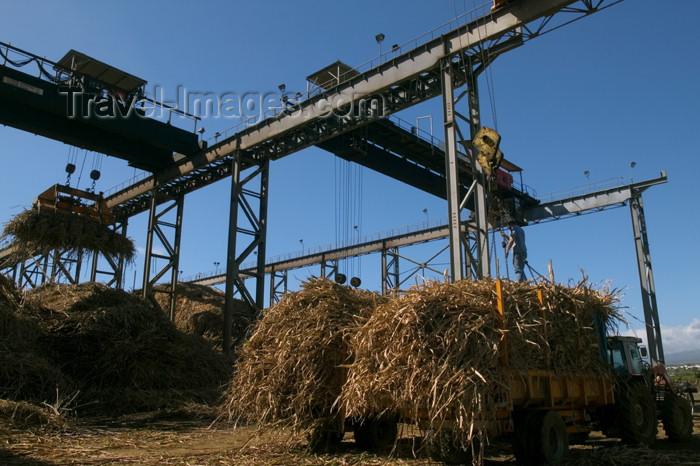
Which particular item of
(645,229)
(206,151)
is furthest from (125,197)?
(645,229)

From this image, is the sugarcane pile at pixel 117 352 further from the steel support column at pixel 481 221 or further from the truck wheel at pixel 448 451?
the truck wheel at pixel 448 451

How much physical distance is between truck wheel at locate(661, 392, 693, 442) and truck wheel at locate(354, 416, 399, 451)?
21.7ft

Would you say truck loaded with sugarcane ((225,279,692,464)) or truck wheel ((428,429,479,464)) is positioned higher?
truck loaded with sugarcane ((225,279,692,464))

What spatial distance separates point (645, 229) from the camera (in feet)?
95.9

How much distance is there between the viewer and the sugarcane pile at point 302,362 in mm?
8352

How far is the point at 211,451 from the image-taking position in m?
9.05

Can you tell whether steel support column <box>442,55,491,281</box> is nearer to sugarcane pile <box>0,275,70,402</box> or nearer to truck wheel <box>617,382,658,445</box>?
truck wheel <box>617,382,658,445</box>

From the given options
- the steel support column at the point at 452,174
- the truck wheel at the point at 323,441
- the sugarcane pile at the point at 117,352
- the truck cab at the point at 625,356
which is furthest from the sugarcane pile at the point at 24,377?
the truck cab at the point at 625,356

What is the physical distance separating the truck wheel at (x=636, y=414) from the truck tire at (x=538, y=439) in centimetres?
296

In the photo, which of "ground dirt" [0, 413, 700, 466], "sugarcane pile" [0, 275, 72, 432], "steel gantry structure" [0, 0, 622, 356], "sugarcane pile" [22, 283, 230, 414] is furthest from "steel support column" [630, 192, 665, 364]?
"sugarcane pile" [0, 275, 72, 432]

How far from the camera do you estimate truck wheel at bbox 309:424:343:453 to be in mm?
8852

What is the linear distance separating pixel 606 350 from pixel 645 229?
2218cm

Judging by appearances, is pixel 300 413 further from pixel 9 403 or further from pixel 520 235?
pixel 520 235

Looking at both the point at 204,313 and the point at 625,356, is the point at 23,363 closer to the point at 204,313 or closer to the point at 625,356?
the point at 625,356
